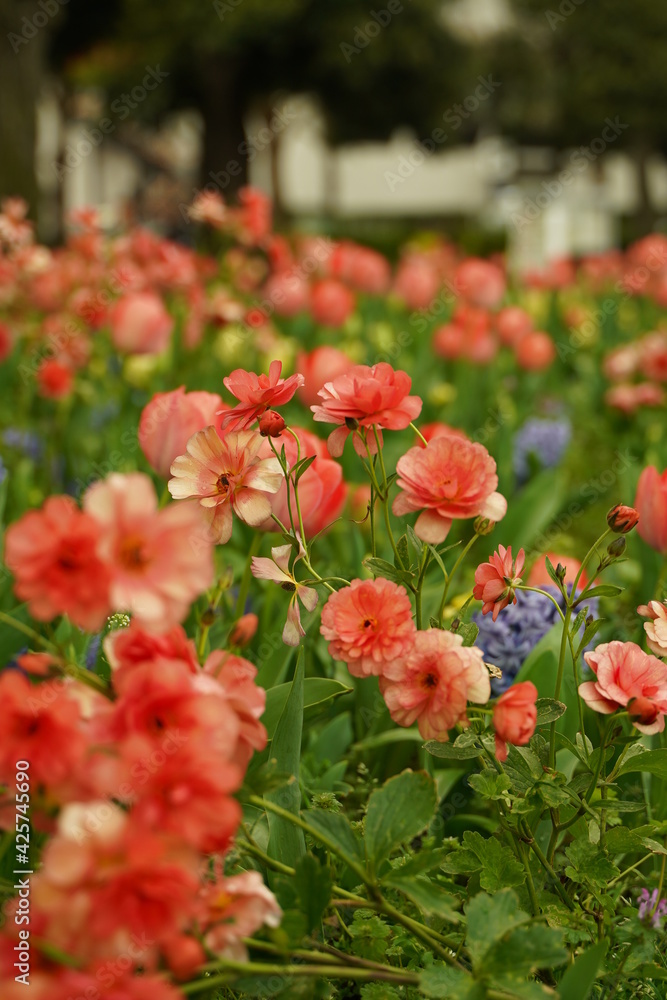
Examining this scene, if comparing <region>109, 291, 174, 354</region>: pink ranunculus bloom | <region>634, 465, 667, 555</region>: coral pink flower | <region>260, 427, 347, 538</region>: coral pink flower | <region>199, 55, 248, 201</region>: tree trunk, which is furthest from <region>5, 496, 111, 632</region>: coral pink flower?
<region>199, 55, 248, 201</region>: tree trunk

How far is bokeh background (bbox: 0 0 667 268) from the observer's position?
769 centimetres

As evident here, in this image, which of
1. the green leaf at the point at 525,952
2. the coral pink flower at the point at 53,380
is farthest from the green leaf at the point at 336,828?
the coral pink flower at the point at 53,380

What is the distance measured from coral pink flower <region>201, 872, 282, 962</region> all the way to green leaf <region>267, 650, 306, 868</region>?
0.80ft

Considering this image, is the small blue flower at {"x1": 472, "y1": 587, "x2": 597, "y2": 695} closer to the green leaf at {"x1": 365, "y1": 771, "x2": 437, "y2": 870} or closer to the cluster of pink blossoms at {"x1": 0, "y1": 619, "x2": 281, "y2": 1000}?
the green leaf at {"x1": 365, "y1": 771, "x2": 437, "y2": 870}

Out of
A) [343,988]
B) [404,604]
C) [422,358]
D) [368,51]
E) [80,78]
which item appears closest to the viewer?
[404,604]

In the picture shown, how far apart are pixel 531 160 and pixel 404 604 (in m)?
31.1

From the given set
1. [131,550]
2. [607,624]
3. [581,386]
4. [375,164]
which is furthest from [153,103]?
[375,164]

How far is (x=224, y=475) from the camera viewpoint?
88 centimetres

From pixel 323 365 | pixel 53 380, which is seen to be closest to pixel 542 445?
pixel 323 365

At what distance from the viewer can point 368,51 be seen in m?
10.8

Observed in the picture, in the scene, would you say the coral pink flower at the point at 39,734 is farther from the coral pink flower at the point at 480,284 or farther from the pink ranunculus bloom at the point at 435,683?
the coral pink flower at the point at 480,284

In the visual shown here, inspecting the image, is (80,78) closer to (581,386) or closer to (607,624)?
(581,386)

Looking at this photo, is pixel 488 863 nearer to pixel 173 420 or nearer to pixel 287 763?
pixel 287 763

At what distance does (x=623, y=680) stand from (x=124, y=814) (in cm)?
41
